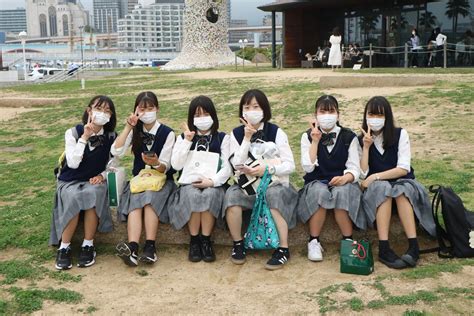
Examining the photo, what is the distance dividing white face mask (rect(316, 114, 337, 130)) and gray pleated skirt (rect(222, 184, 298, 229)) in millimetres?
534

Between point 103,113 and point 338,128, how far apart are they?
179cm

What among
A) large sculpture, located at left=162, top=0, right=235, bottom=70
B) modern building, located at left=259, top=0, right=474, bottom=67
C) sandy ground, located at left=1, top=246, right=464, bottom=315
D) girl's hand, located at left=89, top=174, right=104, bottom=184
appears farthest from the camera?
large sculpture, located at left=162, top=0, right=235, bottom=70

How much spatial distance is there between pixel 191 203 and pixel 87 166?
879mm

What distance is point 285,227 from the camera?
13.1 ft

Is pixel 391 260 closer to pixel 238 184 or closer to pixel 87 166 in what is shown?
pixel 238 184

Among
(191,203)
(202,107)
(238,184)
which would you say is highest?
(202,107)

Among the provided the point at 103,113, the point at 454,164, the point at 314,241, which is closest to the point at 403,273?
the point at 314,241

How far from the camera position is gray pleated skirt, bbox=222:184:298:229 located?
3988mm

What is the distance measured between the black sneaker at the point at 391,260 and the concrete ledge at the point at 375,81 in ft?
25.5

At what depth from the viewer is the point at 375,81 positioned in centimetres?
1143

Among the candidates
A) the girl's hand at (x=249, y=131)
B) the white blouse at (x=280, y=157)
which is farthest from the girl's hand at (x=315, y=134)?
the girl's hand at (x=249, y=131)

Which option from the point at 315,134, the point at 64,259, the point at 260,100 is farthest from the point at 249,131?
the point at 64,259

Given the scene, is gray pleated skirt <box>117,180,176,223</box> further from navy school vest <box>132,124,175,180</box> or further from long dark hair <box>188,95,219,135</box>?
long dark hair <box>188,95,219,135</box>

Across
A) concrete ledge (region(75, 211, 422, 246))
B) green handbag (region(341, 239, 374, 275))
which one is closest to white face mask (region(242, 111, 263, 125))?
concrete ledge (region(75, 211, 422, 246))
